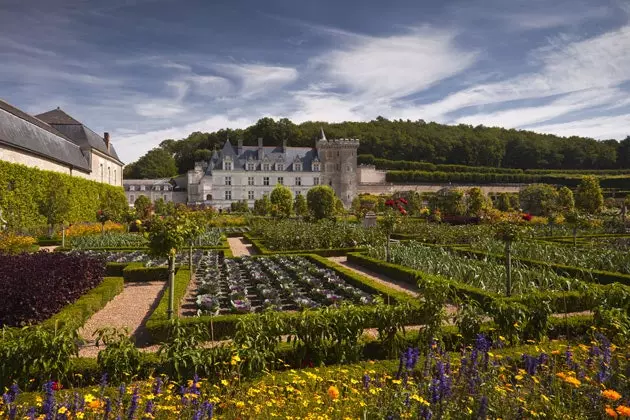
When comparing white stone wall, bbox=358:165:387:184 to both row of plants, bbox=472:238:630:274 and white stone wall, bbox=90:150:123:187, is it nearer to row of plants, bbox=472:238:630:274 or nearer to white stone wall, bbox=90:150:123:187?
white stone wall, bbox=90:150:123:187

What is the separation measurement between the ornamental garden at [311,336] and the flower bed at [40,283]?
1.1 inches

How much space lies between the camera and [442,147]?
78.2 meters

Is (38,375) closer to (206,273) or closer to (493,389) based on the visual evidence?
(493,389)

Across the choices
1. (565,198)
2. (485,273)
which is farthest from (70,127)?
(565,198)

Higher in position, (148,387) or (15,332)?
(15,332)

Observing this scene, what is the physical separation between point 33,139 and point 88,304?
22.0m

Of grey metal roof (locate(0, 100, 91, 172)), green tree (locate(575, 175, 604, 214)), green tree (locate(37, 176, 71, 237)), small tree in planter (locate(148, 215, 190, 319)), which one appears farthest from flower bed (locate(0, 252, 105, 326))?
green tree (locate(575, 175, 604, 214))

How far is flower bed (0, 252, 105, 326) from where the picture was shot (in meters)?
6.37

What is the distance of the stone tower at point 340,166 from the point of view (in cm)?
5562

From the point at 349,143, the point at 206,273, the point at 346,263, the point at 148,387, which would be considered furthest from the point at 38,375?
the point at 349,143

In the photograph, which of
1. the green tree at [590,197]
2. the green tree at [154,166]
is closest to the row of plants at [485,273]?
the green tree at [590,197]

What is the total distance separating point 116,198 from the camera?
33094mm

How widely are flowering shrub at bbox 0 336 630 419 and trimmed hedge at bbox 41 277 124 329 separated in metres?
2.56

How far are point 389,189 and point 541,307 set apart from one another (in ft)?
186
